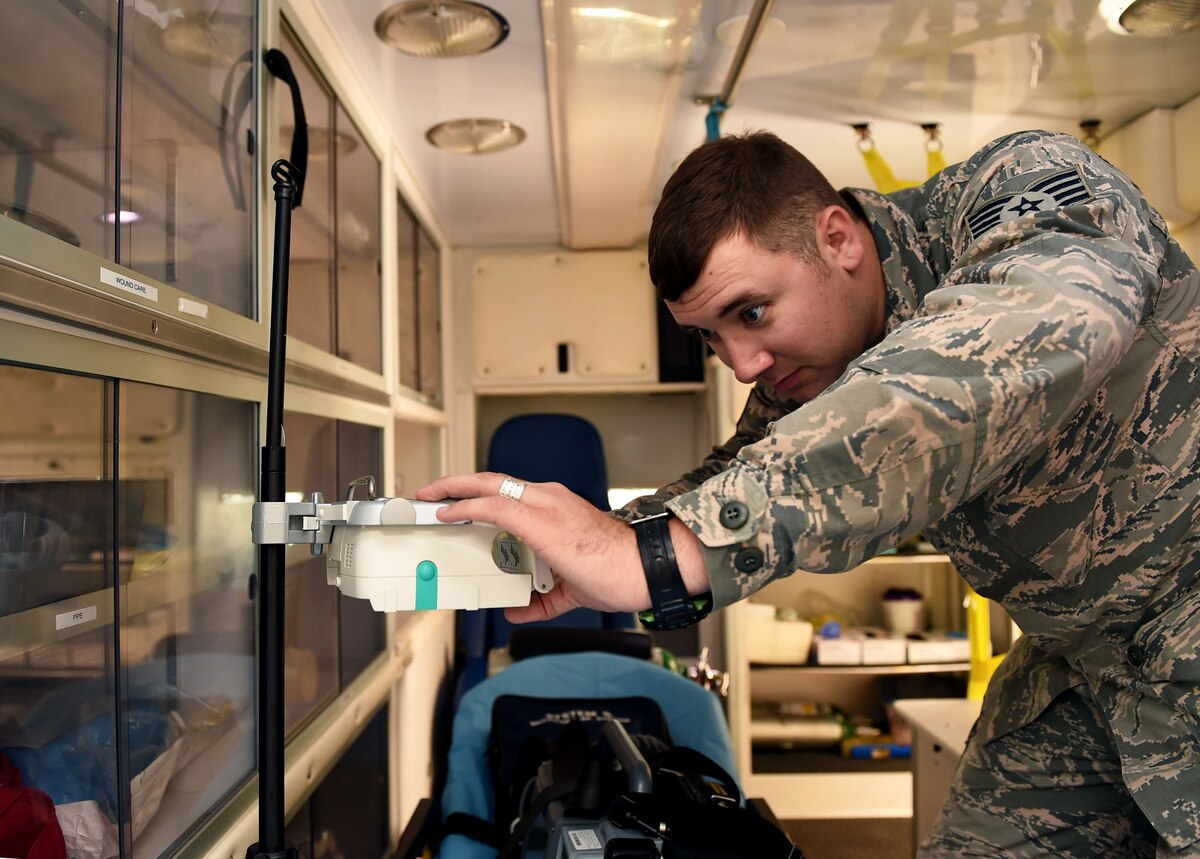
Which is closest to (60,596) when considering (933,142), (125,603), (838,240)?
(125,603)

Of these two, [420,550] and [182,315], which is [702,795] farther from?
[182,315]

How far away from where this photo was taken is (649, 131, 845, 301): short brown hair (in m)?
1.20

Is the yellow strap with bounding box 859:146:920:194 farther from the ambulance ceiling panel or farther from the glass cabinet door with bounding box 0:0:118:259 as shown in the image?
the glass cabinet door with bounding box 0:0:118:259

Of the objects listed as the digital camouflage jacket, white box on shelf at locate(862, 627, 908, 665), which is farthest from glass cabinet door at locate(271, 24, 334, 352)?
white box on shelf at locate(862, 627, 908, 665)

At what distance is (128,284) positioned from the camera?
0.99 m

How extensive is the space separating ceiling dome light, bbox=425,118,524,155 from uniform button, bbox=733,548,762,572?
2063 mm

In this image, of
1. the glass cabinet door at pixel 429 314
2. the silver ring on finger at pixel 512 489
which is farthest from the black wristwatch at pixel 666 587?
the glass cabinet door at pixel 429 314

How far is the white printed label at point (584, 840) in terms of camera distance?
1.34m

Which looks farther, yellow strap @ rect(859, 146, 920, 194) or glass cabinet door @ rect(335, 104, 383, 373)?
yellow strap @ rect(859, 146, 920, 194)

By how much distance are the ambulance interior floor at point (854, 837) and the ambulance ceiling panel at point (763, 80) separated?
2399mm

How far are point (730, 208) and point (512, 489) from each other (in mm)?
568

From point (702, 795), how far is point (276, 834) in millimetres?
826

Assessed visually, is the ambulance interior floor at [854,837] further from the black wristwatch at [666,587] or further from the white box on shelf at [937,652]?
the black wristwatch at [666,587]

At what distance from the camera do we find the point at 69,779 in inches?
37.5
